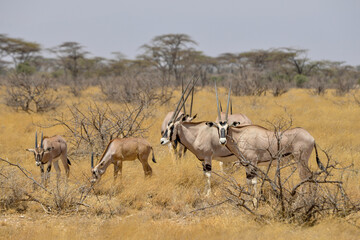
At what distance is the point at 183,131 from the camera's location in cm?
643

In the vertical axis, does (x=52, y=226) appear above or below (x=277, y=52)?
below

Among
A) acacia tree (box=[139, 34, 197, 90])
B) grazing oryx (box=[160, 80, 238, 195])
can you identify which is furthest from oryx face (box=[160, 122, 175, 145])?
acacia tree (box=[139, 34, 197, 90])

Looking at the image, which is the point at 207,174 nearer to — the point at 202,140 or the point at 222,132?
the point at 202,140

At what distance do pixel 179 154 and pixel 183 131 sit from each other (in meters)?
1.55

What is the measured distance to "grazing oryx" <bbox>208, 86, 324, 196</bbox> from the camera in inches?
208

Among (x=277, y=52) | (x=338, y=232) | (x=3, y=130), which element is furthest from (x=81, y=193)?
(x=277, y=52)

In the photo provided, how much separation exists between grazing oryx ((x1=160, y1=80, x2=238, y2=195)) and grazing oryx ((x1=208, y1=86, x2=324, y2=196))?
1.49 ft

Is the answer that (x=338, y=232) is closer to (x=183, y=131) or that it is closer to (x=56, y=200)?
(x=183, y=131)

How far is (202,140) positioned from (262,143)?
1074 millimetres

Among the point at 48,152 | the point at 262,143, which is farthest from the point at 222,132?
the point at 48,152

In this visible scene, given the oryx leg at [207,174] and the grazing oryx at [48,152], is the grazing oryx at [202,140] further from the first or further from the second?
the grazing oryx at [48,152]

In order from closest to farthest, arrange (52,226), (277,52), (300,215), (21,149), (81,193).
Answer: (300,215)
(52,226)
(81,193)
(21,149)
(277,52)

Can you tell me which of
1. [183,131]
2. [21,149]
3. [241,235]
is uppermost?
[183,131]

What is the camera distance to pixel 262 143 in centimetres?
554
